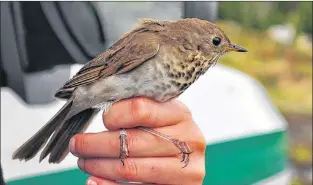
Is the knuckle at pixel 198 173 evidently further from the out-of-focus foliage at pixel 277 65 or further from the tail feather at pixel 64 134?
the out-of-focus foliage at pixel 277 65

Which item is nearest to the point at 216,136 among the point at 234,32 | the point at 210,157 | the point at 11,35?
the point at 210,157

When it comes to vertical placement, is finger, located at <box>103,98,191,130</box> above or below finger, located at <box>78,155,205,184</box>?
above

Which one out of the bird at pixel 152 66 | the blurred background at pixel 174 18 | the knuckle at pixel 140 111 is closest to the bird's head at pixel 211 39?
the bird at pixel 152 66

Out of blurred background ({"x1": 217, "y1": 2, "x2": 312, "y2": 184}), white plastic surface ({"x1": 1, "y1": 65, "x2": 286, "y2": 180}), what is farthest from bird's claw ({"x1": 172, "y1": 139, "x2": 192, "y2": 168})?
blurred background ({"x1": 217, "y1": 2, "x2": 312, "y2": 184})

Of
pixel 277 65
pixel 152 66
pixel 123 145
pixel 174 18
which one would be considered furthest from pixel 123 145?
pixel 277 65

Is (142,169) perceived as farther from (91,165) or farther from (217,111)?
(217,111)

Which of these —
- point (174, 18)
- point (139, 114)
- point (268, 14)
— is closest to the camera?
point (139, 114)

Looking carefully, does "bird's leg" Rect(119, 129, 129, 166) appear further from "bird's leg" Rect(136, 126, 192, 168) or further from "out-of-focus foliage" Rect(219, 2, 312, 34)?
"out-of-focus foliage" Rect(219, 2, 312, 34)
